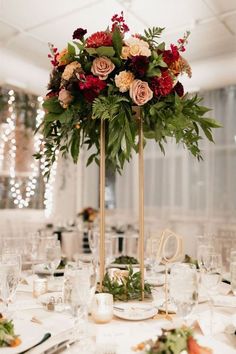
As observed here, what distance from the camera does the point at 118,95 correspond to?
1.38 meters

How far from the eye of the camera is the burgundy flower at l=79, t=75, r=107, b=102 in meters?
1.33

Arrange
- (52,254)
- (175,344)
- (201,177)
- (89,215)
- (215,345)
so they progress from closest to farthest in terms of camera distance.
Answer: (175,344) < (215,345) < (52,254) < (89,215) < (201,177)

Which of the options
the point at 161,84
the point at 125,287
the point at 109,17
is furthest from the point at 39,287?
the point at 109,17

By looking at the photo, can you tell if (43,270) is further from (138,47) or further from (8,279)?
(138,47)

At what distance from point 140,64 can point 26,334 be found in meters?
0.96

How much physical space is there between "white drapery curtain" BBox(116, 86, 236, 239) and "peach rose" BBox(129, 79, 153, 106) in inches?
138

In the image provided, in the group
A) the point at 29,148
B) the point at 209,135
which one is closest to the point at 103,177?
the point at 209,135

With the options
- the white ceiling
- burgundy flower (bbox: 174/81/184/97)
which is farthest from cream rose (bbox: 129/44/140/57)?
the white ceiling

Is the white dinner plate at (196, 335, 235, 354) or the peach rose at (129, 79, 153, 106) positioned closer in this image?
the white dinner plate at (196, 335, 235, 354)

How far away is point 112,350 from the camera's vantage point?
0.92 meters

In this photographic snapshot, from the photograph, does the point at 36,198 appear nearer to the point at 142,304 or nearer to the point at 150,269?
the point at 150,269

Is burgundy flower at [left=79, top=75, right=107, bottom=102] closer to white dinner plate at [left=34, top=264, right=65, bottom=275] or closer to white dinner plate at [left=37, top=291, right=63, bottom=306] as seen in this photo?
white dinner plate at [left=37, top=291, right=63, bottom=306]

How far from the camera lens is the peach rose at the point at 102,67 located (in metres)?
1.35

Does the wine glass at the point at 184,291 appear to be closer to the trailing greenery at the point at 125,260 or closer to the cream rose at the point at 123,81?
the cream rose at the point at 123,81
